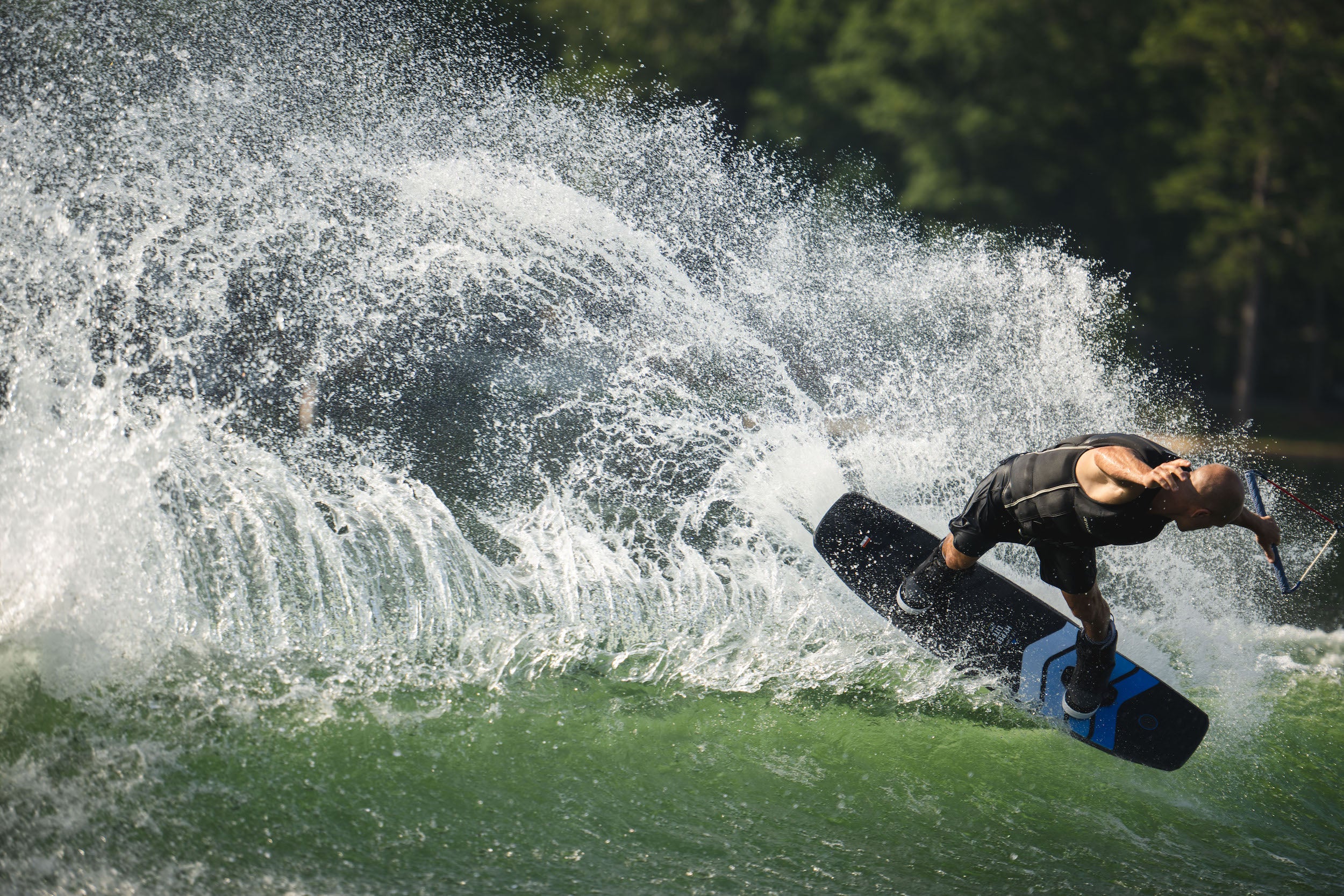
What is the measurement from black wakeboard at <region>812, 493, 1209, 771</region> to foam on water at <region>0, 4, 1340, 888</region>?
7.3 inches

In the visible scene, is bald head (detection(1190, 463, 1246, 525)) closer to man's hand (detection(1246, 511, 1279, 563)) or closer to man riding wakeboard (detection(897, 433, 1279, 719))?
man riding wakeboard (detection(897, 433, 1279, 719))

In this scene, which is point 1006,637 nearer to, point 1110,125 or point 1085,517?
point 1085,517

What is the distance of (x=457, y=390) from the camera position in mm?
10172

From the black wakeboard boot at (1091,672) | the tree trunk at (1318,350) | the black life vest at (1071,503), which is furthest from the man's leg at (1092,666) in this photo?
the tree trunk at (1318,350)

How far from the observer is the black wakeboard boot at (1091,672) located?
4.59 meters

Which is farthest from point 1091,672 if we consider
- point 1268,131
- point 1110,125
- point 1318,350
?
point 1110,125

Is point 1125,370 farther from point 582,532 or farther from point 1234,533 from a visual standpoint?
point 582,532

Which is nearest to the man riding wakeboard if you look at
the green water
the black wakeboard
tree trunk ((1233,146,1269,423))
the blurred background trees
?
the black wakeboard

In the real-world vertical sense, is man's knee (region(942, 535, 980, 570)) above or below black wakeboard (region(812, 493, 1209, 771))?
above

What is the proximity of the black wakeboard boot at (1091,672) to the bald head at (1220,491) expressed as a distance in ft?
3.56

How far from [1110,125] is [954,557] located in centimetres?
2277

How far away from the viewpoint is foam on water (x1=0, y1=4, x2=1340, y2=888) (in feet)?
14.4

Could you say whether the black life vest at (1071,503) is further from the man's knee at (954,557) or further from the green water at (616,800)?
the green water at (616,800)

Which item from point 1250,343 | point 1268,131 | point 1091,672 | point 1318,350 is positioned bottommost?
point 1091,672
